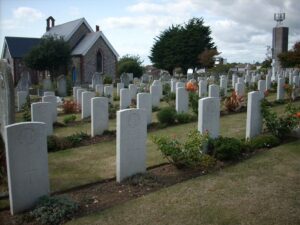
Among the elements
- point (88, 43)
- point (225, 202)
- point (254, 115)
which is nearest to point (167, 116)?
point (254, 115)

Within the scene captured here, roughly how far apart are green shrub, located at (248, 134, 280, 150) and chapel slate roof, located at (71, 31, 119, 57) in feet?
108

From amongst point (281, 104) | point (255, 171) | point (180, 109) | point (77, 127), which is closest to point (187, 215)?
point (255, 171)

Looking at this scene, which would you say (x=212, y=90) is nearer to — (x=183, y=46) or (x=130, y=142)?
(x=130, y=142)

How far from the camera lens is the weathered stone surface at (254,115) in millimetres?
9117

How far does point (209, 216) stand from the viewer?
481cm

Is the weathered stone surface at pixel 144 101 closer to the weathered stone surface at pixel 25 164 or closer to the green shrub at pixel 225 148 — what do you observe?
the green shrub at pixel 225 148

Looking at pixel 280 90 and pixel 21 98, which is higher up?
pixel 280 90

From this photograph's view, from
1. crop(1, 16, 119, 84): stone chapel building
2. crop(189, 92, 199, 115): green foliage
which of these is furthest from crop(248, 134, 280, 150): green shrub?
crop(1, 16, 119, 84): stone chapel building

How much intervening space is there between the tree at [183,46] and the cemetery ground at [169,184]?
138 feet

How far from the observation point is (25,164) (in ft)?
16.7

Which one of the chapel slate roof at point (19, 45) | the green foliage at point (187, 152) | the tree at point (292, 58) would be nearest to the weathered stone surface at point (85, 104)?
the green foliage at point (187, 152)

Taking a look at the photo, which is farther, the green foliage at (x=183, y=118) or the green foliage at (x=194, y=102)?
the green foliage at (x=194, y=102)

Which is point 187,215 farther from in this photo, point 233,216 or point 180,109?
point 180,109

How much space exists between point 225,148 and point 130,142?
222cm
